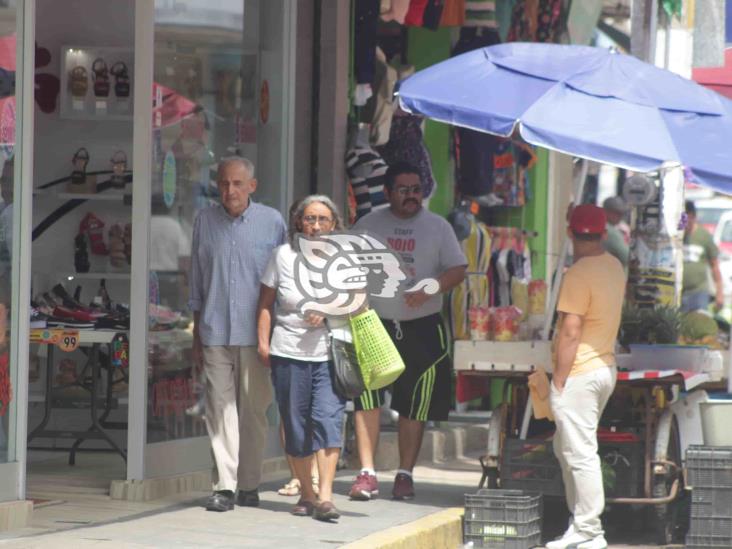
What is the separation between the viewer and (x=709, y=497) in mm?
9883

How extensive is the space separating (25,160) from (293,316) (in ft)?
5.44

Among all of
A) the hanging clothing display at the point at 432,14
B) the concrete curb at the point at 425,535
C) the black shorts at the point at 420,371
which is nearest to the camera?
the concrete curb at the point at 425,535

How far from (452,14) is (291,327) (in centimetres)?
583

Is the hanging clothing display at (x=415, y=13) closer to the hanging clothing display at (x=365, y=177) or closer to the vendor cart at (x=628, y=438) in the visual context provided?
the hanging clothing display at (x=365, y=177)

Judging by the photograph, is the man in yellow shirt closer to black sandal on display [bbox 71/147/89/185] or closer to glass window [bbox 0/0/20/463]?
glass window [bbox 0/0/20/463]

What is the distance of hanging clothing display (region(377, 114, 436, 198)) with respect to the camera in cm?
1395

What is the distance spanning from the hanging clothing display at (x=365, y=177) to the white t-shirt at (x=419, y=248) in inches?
64.6

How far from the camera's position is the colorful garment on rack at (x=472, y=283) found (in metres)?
14.7

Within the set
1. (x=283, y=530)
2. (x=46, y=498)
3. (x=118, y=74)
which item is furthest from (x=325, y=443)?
(x=118, y=74)

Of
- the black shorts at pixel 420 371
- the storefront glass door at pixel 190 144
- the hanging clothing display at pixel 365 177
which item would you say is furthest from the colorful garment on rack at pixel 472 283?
the black shorts at pixel 420 371

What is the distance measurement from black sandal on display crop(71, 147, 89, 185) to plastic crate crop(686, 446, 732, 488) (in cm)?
491

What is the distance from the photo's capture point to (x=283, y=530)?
9.15 m

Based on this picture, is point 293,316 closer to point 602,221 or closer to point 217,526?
point 217,526

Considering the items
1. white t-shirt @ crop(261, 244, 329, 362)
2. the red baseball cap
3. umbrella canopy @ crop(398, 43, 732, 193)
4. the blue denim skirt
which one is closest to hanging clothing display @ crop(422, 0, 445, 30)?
umbrella canopy @ crop(398, 43, 732, 193)
